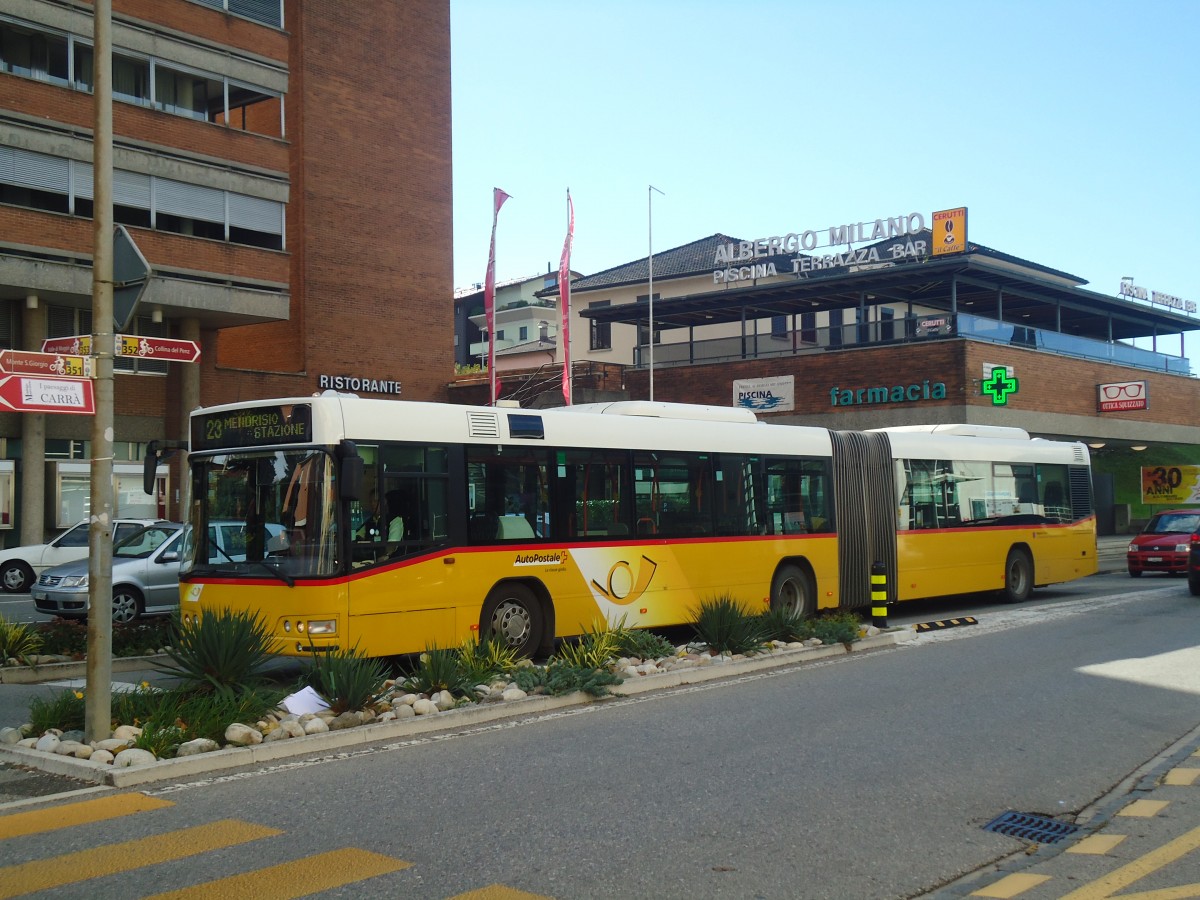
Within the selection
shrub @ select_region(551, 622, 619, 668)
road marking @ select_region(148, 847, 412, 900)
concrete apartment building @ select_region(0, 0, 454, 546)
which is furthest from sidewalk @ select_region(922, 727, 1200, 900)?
concrete apartment building @ select_region(0, 0, 454, 546)

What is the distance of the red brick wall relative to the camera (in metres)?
41.1

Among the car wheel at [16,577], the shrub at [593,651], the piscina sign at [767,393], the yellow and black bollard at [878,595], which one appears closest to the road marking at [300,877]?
the shrub at [593,651]

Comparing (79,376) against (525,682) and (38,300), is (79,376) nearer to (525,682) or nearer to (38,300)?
(525,682)

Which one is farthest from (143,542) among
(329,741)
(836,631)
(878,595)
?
(878,595)

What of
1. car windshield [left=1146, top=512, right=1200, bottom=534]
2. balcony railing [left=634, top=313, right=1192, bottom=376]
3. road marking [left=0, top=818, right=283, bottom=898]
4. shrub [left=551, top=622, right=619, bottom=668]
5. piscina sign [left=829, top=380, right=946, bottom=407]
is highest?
balcony railing [left=634, top=313, right=1192, bottom=376]

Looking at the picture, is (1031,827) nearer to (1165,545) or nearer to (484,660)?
(484,660)

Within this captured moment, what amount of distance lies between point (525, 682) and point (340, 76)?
116ft

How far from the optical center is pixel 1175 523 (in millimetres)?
28719

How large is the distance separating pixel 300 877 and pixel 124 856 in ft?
3.67

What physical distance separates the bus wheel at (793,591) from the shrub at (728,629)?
2587 millimetres

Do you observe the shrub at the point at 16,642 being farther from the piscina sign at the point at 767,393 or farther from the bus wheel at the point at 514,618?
the piscina sign at the point at 767,393

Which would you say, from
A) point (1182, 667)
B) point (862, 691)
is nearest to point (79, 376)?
point (862, 691)

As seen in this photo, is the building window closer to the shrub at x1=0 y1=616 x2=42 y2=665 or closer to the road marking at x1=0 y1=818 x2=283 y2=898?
the shrub at x1=0 y1=616 x2=42 y2=665

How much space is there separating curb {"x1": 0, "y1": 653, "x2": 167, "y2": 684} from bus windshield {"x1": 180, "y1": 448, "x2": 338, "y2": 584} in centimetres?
190
